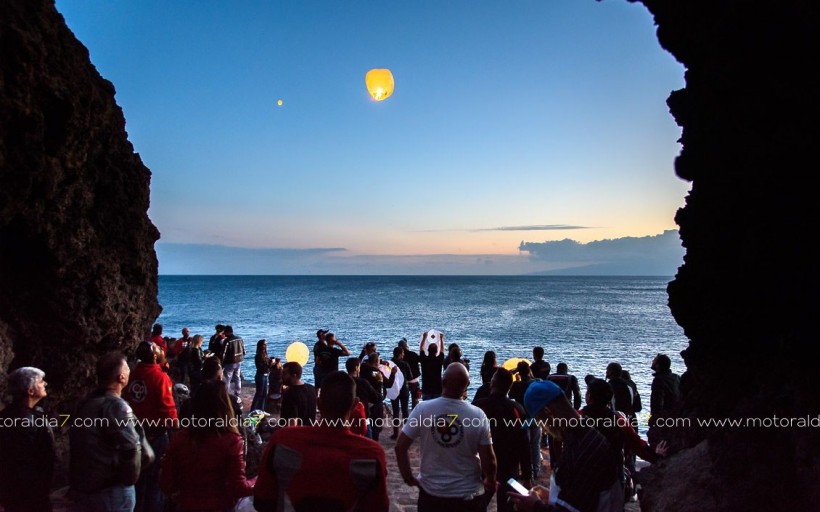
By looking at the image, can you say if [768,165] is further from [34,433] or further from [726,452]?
[34,433]

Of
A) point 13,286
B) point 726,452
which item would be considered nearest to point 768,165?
point 726,452

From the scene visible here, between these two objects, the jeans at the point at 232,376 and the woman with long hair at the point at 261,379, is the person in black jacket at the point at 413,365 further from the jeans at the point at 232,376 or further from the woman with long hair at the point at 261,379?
the jeans at the point at 232,376

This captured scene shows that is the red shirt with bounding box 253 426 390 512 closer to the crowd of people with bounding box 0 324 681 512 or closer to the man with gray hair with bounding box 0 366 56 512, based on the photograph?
the crowd of people with bounding box 0 324 681 512

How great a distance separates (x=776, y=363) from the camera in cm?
427

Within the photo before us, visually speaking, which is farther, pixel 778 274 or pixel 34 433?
pixel 778 274

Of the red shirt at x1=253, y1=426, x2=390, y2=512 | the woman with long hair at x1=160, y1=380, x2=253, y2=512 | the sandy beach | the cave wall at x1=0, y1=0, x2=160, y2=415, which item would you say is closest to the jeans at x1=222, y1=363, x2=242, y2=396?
the cave wall at x1=0, y1=0, x2=160, y2=415

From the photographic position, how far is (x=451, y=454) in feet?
13.6

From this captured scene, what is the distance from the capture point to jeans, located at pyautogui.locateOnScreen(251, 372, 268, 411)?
12.4 metres

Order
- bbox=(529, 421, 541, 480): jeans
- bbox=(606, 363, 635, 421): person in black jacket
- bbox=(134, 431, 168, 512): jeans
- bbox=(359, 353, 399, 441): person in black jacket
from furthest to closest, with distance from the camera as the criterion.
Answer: bbox=(359, 353, 399, 441): person in black jacket → bbox=(529, 421, 541, 480): jeans → bbox=(606, 363, 635, 421): person in black jacket → bbox=(134, 431, 168, 512): jeans

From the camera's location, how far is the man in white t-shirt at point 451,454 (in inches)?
163

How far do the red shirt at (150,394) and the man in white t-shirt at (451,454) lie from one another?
310 centimetres

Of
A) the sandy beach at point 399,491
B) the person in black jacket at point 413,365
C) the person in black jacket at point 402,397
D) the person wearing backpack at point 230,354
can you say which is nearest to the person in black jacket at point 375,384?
the sandy beach at point 399,491

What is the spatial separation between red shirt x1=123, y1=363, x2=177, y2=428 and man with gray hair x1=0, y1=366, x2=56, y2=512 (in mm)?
1606

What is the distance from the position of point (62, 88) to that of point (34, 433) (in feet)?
14.5
